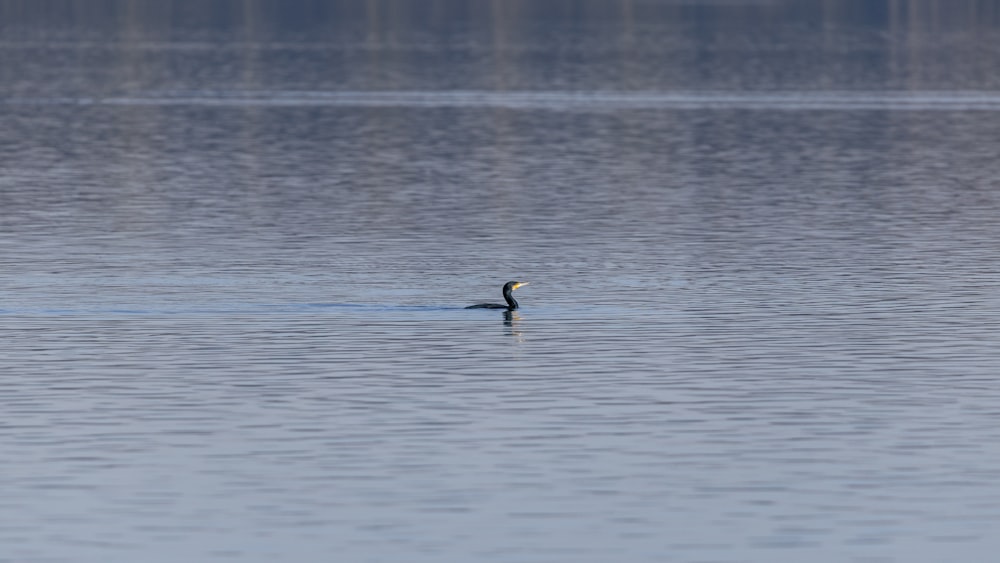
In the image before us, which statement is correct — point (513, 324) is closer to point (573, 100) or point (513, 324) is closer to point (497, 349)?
point (497, 349)

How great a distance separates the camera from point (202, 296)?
147 feet

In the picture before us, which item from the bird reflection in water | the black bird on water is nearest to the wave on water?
the black bird on water

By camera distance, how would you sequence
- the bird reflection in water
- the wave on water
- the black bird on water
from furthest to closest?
the wave on water < the black bird on water < the bird reflection in water

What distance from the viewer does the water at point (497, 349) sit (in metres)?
26.9

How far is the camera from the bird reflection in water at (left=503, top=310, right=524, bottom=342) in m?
40.1

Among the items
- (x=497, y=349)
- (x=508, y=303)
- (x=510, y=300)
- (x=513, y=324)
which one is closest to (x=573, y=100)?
(x=508, y=303)

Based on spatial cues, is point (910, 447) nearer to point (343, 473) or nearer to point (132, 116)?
point (343, 473)

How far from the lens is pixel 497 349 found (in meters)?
38.5

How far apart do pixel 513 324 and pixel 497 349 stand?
2.88 meters

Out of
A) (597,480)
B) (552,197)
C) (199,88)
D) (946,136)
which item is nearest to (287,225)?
(552,197)

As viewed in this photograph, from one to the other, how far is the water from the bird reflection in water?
16 centimetres

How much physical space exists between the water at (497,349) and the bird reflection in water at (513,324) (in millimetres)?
160

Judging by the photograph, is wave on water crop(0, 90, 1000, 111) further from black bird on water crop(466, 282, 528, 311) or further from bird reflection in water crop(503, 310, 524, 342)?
bird reflection in water crop(503, 310, 524, 342)

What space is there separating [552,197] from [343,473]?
38.4m
